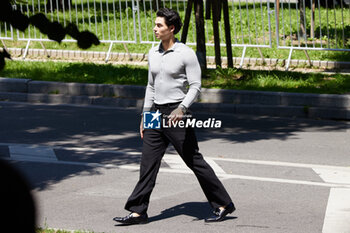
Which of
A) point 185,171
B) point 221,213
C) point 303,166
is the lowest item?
point 303,166

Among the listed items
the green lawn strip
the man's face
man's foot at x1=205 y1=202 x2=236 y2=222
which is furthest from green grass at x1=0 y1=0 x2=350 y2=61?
the man's face

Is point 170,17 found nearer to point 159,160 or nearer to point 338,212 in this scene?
point 159,160

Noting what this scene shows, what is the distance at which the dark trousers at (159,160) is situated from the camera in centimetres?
512

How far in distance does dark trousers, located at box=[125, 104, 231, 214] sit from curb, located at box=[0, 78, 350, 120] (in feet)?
17.7

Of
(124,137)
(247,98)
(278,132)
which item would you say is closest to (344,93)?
(247,98)

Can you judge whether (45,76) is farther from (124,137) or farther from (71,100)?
(124,137)

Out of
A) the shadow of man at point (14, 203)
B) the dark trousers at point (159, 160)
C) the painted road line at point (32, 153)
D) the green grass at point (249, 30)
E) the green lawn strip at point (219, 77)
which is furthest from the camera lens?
the green grass at point (249, 30)

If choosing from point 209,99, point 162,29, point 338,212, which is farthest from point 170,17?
point 209,99

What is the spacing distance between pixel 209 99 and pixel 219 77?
1137mm

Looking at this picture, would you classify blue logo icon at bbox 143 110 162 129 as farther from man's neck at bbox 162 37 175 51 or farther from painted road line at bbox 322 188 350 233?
painted road line at bbox 322 188 350 233

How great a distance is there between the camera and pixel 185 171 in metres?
6.90

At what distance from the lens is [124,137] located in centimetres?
876

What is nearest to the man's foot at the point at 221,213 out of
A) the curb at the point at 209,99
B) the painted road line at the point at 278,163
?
the painted road line at the point at 278,163

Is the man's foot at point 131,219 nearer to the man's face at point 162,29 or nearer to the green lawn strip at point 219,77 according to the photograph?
the man's face at point 162,29
